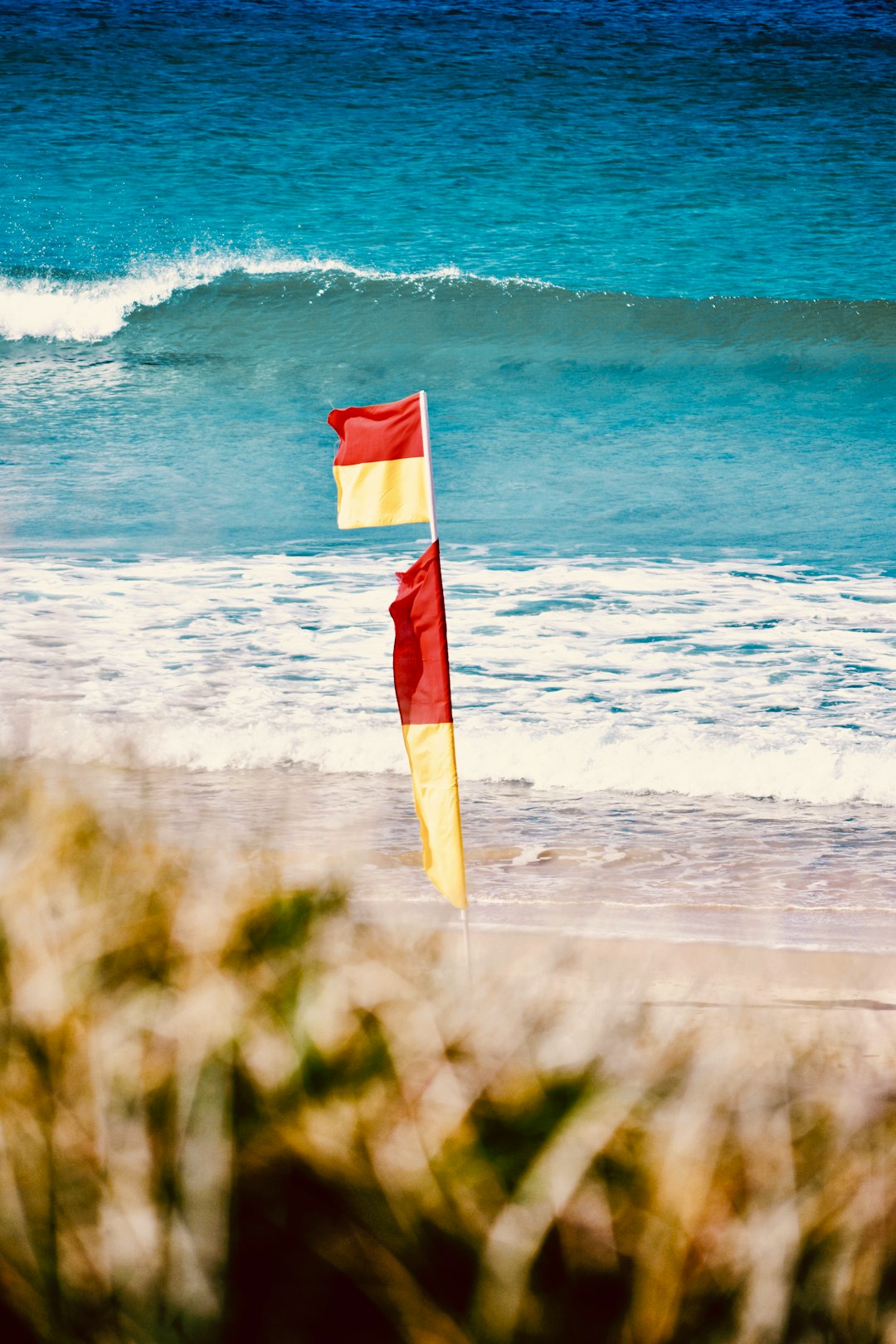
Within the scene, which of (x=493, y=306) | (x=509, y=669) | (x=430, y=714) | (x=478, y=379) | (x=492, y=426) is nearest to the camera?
(x=430, y=714)

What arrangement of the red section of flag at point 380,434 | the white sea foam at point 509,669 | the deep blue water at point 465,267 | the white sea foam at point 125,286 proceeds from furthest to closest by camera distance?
1. the white sea foam at point 125,286
2. the deep blue water at point 465,267
3. the white sea foam at point 509,669
4. the red section of flag at point 380,434

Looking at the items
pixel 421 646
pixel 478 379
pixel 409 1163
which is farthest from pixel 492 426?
pixel 409 1163

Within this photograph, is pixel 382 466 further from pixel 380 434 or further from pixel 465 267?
pixel 465 267

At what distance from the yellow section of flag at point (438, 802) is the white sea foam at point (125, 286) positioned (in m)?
16.4

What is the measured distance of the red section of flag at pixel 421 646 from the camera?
111 inches

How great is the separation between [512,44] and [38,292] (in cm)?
1254

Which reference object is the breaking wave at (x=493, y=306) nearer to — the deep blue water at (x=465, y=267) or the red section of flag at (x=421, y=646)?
the deep blue water at (x=465, y=267)

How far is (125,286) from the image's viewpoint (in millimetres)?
19000

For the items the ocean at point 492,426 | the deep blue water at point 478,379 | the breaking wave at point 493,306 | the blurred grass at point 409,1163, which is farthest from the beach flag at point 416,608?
the breaking wave at point 493,306

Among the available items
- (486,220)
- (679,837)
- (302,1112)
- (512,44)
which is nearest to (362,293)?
(486,220)

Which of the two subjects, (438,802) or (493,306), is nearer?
(438,802)

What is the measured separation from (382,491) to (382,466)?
60 millimetres

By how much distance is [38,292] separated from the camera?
1891cm

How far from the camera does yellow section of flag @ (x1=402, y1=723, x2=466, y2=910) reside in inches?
111
